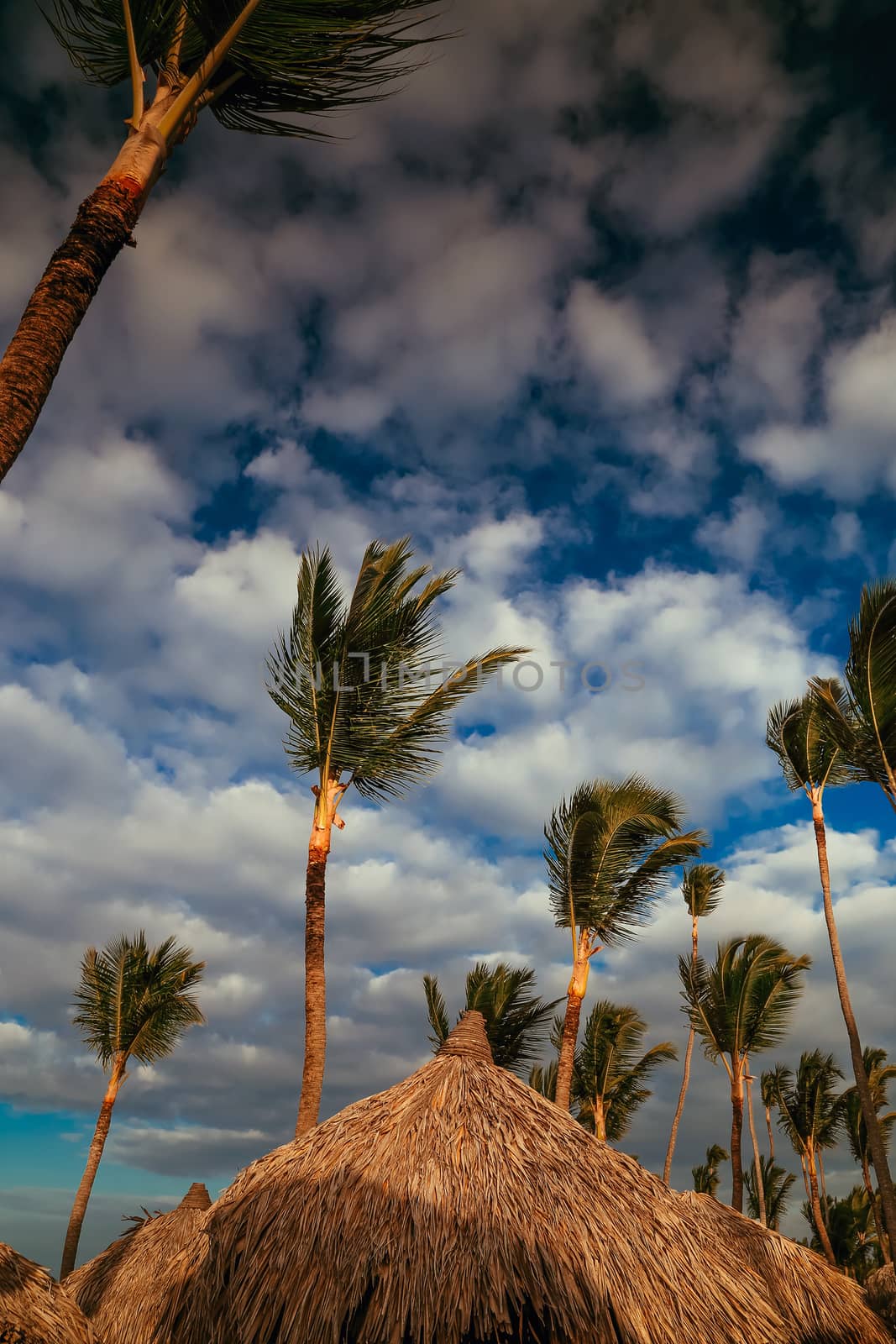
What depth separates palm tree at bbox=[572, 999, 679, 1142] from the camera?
82.5 feet

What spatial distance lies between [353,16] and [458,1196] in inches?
279

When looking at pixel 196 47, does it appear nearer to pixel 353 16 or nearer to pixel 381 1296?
pixel 353 16

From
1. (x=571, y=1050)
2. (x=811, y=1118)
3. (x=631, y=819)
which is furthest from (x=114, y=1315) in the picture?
(x=811, y=1118)

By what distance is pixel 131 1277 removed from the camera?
37.2 feet

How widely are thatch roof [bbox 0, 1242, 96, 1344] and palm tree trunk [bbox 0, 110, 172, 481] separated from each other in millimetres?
3714

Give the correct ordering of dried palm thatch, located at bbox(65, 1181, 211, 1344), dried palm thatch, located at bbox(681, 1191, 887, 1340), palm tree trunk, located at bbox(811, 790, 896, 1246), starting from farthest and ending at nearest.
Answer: palm tree trunk, located at bbox(811, 790, 896, 1246), dried palm thatch, located at bbox(65, 1181, 211, 1344), dried palm thatch, located at bbox(681, 1191, 887, 1340)

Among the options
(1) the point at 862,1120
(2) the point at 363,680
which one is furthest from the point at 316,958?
(1) the point at 862,1120

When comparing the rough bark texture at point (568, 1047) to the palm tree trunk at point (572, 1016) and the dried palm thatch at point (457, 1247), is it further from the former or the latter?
the dried palm thatch at point (457, 1247)

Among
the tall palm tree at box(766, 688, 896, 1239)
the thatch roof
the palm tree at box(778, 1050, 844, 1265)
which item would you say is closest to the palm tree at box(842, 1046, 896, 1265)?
the palm tree at box(778, 1050, 844, 1265)

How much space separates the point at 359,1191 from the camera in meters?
5.24

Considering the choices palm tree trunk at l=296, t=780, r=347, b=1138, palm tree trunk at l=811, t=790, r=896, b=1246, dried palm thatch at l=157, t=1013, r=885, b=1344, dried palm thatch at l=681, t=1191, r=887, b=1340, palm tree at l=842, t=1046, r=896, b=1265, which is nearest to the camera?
dried palm thatch at l=157, t=1013, r=885, b=1344

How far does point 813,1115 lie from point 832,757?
2007cm

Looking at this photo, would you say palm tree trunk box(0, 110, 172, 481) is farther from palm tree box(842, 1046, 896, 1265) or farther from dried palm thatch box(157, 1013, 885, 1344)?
palm tree box(842, 1046, 896, 1265)

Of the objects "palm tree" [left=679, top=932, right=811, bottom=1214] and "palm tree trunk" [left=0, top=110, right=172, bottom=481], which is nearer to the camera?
"palm tree trunk" [left=0, top=110, right=172, bottom=481]
